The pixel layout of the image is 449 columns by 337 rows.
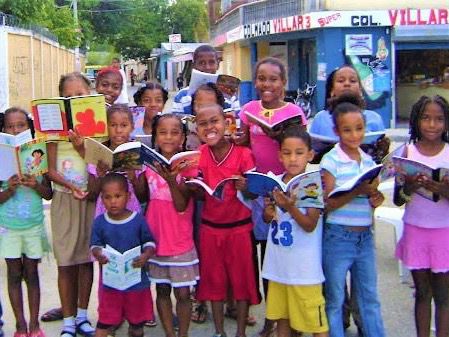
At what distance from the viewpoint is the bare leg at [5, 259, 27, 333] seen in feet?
13.3

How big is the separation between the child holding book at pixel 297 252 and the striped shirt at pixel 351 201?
0.10m

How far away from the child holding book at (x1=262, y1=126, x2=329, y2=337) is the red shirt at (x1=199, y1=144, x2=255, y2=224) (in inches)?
13.2

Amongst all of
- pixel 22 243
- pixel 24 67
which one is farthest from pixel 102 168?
pixel 24 67

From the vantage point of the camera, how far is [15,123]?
4047 mm

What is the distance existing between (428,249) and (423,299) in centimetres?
29

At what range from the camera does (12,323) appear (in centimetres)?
442

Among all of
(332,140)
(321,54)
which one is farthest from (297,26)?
(332,140)

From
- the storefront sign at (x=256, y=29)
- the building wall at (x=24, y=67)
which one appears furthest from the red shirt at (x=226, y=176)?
the storefront sign at (x=256, y=29)

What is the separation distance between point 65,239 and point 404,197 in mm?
1990

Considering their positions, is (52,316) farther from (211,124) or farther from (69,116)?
(211,124)

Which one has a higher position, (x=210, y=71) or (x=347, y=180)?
(x=210, y=71)

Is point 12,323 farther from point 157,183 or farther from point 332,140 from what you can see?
point 332,140

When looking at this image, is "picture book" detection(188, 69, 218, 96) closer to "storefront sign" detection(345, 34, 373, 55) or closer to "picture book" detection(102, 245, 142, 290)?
"picture book" detection(102, 245, 142, 290)

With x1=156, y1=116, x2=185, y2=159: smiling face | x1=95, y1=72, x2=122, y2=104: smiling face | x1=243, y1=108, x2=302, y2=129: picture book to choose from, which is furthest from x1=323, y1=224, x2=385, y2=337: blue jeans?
x1=95, y1=72, x2=122, y2=104: smiling face
